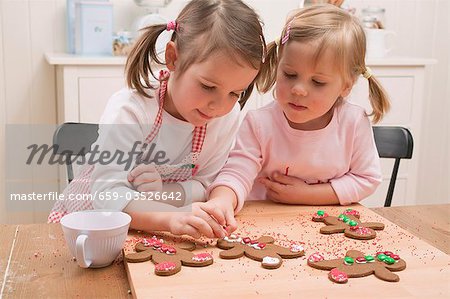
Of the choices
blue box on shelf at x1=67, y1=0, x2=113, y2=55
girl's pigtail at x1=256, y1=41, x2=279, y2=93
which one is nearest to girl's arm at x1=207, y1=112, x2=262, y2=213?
girl's pigtail at x1=256, y1=41, x2=279, y2=93

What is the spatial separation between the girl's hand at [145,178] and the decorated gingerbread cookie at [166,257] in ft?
0.80

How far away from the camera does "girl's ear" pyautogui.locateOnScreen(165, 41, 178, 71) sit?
1342 millimetres

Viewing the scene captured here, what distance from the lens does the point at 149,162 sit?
142cm

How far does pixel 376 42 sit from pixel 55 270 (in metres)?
2.19

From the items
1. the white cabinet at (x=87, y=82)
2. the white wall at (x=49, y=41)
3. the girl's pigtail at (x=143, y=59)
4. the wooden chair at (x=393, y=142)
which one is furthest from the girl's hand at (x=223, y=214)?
the white wall at (x=49, y=41)

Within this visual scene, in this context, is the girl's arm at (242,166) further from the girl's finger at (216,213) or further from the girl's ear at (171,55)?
the girl's ear at (171,55)

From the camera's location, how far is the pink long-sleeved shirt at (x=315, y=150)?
1.50 m

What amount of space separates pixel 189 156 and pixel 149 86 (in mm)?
189

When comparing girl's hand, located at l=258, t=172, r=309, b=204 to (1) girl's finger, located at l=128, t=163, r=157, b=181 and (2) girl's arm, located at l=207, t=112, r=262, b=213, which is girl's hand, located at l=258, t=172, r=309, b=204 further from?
(1) girl's finger, located at l=128, t=163, r=157, b=181

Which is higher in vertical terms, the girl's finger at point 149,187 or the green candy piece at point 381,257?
the girl's finger at point 149,187

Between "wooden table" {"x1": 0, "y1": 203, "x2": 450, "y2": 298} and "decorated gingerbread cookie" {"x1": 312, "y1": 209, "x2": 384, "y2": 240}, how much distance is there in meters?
0.10

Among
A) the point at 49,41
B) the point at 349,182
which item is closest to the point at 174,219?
the point at 349,182

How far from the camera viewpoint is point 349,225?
4.19ft

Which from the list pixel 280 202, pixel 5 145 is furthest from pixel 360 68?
pixel 5 145
